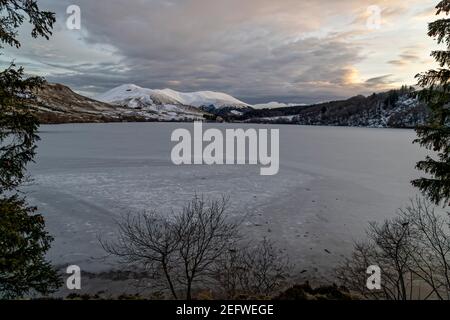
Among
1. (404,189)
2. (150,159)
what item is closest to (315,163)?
(404,189)

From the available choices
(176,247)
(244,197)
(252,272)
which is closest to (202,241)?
(176,247)

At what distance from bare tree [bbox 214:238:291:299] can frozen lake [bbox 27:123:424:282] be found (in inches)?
33.5

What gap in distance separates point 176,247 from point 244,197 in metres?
9.07

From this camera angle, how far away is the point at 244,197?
20688 mm

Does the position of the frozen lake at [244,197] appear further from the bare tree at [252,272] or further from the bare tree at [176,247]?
the bare tree at [176,247]

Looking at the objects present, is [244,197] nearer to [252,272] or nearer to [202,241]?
[202,241]

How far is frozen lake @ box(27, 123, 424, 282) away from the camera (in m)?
13.4

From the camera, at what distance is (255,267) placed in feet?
38.2

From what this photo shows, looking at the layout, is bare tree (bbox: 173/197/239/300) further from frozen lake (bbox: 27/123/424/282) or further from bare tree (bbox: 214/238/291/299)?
frozen lake (bbox: 27/123/424/282)

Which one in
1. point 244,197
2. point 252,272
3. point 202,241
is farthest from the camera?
point 244,197

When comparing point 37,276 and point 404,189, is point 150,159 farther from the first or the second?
point 37,276

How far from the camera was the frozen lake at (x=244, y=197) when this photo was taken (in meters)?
13.4

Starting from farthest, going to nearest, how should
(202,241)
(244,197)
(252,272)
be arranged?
(244,197), (202,241), (252,272)

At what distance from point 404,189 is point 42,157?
126ft
